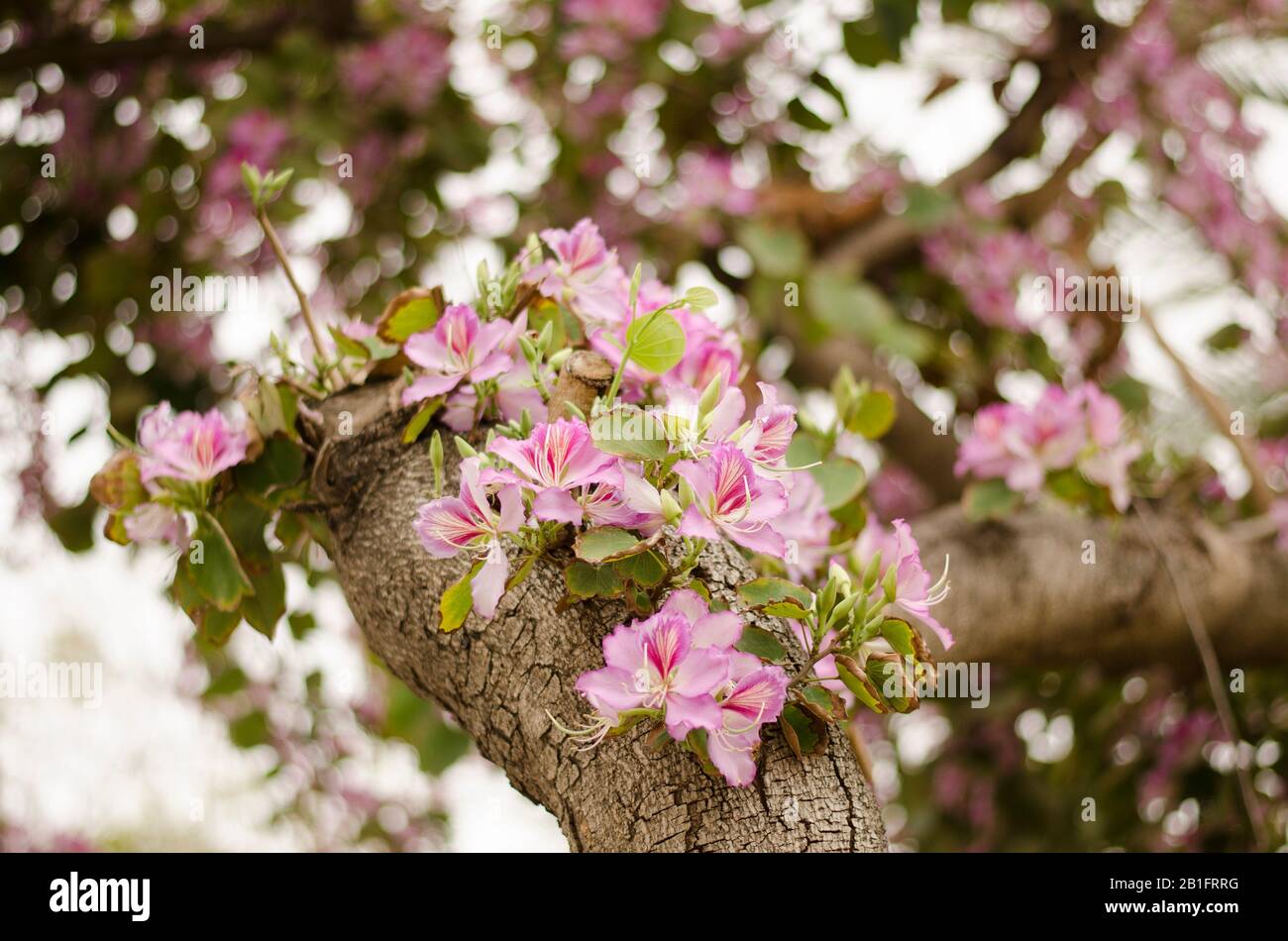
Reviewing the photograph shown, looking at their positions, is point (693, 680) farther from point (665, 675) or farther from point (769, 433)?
point (769, 433)

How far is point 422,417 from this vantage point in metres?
0.75

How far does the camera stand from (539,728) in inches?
26.8

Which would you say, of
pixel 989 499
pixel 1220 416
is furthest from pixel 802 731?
pixel 1220 416

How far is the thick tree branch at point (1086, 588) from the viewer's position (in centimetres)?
139

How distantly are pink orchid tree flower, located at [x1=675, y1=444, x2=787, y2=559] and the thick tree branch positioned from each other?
80 cm

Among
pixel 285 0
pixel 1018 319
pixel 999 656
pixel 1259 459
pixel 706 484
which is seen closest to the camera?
pixel 706 484

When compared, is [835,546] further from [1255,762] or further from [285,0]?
[285,0]

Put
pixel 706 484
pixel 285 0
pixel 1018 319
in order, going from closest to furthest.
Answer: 1. pixel 706 484
2. pixel 285 0
3. pixel 1018 319

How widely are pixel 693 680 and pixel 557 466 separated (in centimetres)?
14

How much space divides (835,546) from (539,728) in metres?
0.34

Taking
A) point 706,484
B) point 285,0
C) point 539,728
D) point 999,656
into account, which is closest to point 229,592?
point 539,728

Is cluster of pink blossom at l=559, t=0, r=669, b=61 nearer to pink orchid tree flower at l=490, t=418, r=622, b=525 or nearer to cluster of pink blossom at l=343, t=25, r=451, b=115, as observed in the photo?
cluster of pink blossom at l=343, t=25, r=451, b=115

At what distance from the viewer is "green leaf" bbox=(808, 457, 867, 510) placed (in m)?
0.91

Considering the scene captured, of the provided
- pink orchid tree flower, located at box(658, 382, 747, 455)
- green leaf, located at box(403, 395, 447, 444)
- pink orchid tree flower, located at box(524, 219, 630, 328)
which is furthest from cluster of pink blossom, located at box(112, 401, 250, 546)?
pink orchid tree flower, located at box(658, 382, 747, 455)
